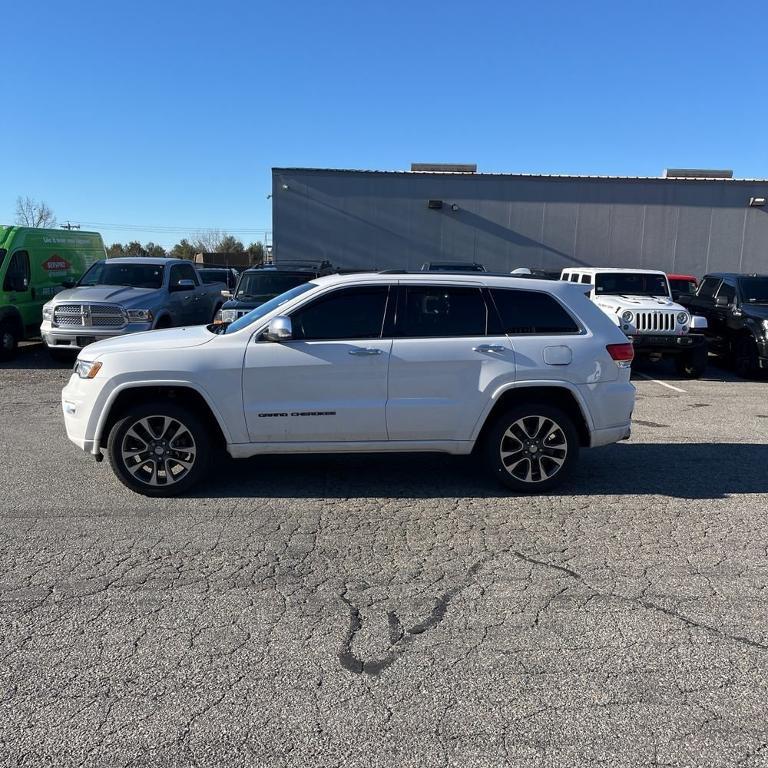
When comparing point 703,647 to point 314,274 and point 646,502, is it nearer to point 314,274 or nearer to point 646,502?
point 646,502

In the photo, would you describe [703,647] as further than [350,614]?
No

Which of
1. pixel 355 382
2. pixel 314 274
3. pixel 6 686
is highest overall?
pixel 314 274

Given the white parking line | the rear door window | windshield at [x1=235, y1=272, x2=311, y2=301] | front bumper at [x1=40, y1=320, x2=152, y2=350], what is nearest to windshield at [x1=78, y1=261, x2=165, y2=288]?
the rear door window

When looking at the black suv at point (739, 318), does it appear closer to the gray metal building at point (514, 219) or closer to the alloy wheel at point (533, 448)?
the alloy wheel at point (533, 448)

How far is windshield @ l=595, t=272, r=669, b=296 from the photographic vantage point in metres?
13.4

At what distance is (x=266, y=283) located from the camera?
13.0 meters

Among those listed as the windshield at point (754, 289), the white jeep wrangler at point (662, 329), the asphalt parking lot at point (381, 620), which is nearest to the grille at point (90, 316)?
the asphalt parking lot at point (381, 620)

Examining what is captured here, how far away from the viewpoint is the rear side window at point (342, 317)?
214 inches

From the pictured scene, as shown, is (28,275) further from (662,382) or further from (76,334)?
(662,382)

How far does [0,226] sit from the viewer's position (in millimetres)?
13133

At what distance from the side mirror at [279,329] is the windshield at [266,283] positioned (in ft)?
24.8

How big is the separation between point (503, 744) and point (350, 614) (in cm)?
119

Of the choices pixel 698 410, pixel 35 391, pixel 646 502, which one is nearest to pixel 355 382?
pixel 646 502

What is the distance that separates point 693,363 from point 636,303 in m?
1.46
